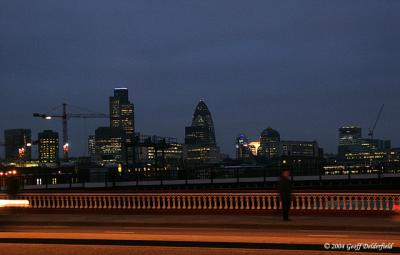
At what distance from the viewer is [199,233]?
832 inches

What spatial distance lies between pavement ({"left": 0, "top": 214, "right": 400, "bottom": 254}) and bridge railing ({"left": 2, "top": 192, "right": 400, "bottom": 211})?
115 centimetres

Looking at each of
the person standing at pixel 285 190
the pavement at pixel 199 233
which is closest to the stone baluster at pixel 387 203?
the pavement at pixel 199 233

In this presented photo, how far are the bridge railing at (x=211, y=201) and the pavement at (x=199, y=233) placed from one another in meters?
1.15

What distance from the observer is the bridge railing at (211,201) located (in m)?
25.6

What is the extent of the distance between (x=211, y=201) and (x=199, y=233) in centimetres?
668

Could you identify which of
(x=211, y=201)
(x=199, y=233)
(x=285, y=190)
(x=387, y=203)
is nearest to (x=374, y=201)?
(x=387, y=203)

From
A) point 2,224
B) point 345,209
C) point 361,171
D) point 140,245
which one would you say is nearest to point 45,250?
point 140,245

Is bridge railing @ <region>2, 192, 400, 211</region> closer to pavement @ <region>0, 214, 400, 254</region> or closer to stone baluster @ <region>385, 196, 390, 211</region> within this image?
stone baluster @ <region>385, 196, 390, 211</region>

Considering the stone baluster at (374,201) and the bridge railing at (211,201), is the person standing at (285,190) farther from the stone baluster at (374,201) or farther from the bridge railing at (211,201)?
the stone baluster at (374,201)

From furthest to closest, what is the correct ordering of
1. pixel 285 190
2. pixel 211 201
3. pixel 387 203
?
pixel 211 201 → pixel 387 203 → pixel 285 190

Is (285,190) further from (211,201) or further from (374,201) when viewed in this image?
(211,201)

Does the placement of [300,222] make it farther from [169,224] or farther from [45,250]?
[45,250]

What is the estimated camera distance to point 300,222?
23156 mm

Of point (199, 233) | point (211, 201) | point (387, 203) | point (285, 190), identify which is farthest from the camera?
point (211, 201)
